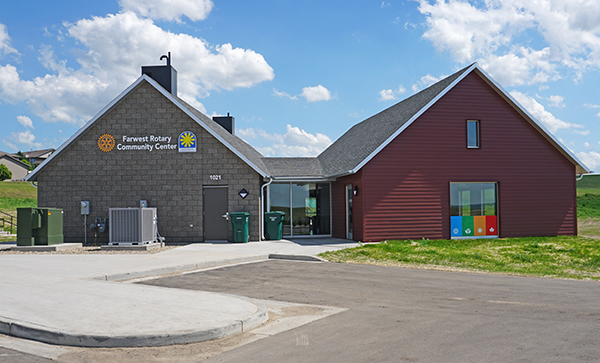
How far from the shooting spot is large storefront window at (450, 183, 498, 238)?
20438 mm

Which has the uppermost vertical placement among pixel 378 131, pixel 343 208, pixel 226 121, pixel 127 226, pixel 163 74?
pixel 163 74

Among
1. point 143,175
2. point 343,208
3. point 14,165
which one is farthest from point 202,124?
point 14,165

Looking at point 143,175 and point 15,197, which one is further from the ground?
point 143,175

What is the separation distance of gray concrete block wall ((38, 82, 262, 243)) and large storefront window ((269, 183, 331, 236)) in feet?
9.08

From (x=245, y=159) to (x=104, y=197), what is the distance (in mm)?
5980

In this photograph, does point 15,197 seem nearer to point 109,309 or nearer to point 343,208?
point 343,208

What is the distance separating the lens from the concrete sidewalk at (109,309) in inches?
239

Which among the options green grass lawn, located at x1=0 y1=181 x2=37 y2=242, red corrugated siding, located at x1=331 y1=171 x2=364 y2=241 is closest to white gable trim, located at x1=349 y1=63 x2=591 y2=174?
red corrugated siding, located at x1=331 y1=171 x2=364 y2=241

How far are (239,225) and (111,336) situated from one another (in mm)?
13990

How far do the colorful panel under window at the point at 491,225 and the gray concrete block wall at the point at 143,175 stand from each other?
31.1 feet

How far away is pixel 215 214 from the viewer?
20.6 meters

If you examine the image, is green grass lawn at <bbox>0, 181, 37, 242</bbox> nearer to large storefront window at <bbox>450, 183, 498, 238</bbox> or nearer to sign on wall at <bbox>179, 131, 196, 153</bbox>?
sign on wall at <bbox>179, 131, 196, 153</bbox>

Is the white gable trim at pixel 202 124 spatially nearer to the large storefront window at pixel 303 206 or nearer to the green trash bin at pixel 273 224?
the green trash bin at pixel 273 224

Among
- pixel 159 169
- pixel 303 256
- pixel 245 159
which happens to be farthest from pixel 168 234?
pixel 303 256
